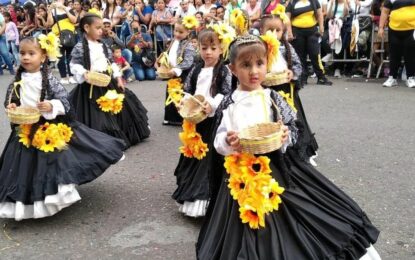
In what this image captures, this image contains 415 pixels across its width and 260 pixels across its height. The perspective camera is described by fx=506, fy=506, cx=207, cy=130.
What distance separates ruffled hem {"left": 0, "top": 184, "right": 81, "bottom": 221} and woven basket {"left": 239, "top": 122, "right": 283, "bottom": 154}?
2.17 meters

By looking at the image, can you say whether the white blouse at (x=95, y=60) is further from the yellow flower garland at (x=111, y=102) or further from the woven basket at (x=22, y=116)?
the woven basket at (x=22, y=116)

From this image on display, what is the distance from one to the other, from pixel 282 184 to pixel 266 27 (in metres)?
2.57

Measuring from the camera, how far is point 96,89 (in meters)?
6.89

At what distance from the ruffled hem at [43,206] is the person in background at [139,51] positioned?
8.62m

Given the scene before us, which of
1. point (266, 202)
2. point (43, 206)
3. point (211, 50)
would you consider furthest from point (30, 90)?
point (266, 202)

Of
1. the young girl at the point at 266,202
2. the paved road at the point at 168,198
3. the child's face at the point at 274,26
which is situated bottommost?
the paved road at the point at 168,198

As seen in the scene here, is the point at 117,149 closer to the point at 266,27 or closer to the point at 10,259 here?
the point at 10,259

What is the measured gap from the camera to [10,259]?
4.03 m

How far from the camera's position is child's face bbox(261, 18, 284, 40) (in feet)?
17.5

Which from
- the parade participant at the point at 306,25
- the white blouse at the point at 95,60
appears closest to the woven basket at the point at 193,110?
the white blouse at the point at 95,60

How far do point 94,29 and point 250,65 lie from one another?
3.94 metres

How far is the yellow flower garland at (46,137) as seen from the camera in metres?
4.61

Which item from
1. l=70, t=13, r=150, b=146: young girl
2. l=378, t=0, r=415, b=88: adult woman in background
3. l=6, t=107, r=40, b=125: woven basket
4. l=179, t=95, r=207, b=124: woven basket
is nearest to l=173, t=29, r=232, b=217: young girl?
l=179, t=95, r=207, b=124: woven basket

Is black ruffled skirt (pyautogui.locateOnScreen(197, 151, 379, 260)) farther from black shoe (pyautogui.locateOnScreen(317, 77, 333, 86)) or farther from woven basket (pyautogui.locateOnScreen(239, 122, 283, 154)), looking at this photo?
black shoe (pyautogui.locateOnScreen(317, 77, 333, 86))
